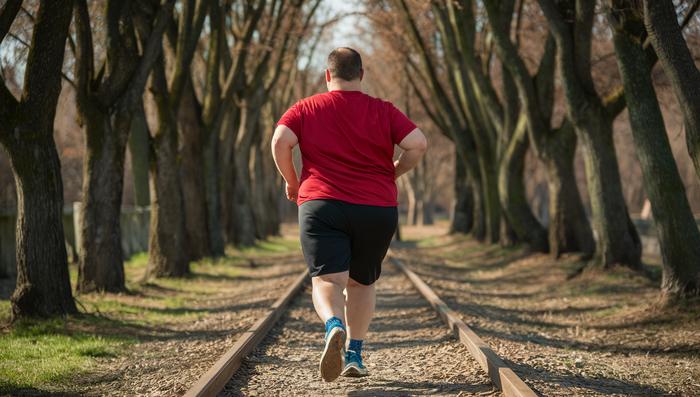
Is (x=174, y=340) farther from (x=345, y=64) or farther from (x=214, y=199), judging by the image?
(x=214, y=199)

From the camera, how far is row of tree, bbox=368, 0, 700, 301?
30.3ft

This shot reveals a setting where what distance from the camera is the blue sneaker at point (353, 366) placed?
5.61 m

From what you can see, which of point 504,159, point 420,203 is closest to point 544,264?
point 504,159

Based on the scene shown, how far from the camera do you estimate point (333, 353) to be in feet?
16.7

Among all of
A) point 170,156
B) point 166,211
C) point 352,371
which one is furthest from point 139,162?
point 352,371

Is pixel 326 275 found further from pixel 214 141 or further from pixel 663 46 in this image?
pixel 214 141

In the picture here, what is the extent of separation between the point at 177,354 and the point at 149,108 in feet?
75.5

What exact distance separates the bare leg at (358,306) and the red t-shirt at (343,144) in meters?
0.71

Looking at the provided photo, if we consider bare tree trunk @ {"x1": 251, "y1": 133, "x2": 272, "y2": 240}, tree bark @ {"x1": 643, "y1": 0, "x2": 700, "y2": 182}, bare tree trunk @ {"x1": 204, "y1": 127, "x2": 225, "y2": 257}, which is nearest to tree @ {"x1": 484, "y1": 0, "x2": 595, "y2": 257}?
tree bark @ {"x1": 643, "y1": 0, "x2": 700, "y2": 182}

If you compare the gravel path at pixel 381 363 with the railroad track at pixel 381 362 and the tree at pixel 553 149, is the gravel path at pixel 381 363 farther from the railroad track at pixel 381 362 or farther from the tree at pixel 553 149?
the tree at pixel 553 149

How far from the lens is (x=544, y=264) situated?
55.0ft

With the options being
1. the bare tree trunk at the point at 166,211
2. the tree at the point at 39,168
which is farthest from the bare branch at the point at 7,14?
the bare tree trunk at the point at 166,211

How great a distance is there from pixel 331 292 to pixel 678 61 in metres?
4.51

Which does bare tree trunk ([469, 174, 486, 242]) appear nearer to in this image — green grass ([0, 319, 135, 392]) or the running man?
green grass ([0, 319, 135, 392])
